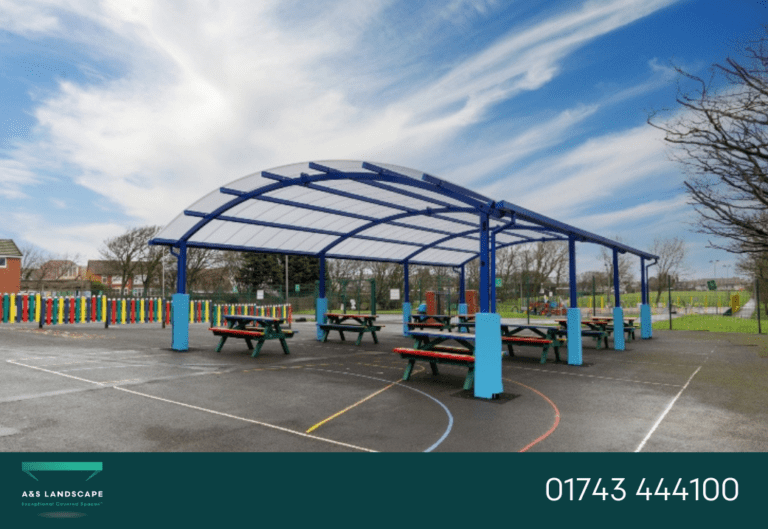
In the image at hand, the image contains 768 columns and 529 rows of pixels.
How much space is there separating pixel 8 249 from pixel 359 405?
152 ft

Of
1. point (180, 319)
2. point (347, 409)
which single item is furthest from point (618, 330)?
point (180, 319)

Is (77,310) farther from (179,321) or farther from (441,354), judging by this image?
(441,354)

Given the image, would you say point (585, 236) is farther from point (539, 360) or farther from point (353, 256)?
point (353, 256)

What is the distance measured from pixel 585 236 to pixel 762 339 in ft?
34.1

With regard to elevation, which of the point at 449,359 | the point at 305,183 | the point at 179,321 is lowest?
the point at 449,359

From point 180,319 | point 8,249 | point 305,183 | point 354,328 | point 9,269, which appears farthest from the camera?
point 8,249

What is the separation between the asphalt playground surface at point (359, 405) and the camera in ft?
15.6

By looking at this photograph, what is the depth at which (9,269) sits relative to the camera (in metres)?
39.1

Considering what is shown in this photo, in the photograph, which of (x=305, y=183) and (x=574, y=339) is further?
(x=574, y=339)

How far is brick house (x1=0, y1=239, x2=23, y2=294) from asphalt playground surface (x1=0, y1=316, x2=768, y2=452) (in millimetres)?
34909

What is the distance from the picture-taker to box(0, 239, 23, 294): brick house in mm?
38719

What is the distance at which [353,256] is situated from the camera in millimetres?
19016

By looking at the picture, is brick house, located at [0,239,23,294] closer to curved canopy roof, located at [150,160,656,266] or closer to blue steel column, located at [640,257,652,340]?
curved canopy roof, located at [150,160,656,266]
